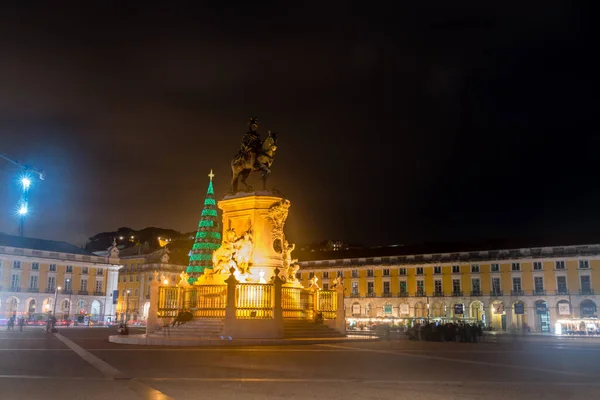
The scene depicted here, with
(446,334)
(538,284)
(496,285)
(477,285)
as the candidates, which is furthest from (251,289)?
(477,285)

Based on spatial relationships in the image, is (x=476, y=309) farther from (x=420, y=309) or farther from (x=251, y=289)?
(x=251, y=289)

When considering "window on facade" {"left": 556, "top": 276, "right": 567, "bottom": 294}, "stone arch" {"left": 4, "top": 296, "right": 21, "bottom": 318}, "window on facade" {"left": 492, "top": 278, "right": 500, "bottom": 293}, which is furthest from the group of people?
"stone arch" {"left": 4, "top": 296, "right": 21, "bottom": 318}

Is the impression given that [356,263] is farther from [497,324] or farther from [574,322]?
[574,322]

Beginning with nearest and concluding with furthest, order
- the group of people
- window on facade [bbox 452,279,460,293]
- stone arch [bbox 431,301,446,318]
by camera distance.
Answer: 1. the group of people
2. window on facade [bbox 452,279,460,293]
3. stone arch [bbox 431,301,446,318]

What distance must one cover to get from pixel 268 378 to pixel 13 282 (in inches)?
3086

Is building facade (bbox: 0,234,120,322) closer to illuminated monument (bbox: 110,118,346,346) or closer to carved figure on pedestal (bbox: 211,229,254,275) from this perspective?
illuminated monument (bbox: 110,118,346,346)

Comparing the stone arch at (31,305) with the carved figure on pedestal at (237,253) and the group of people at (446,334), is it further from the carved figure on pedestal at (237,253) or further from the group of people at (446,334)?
the group of people at (446,334)

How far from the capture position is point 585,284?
70.9m

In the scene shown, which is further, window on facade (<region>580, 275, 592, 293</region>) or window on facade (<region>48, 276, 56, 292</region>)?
window on facade (<region>48, 276, 56, 292</region>)

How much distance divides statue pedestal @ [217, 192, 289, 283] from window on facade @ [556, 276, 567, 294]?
57097 mm

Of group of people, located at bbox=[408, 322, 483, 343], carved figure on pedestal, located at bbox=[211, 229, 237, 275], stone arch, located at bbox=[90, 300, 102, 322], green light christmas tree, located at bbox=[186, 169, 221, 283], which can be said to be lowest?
group of people, located at bbox=[408, 322, 483, 343]

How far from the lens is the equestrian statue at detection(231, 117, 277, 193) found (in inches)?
1116

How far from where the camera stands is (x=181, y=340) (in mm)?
21328

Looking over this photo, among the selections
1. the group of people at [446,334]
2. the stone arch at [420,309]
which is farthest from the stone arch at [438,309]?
the group of people at [446,334]
